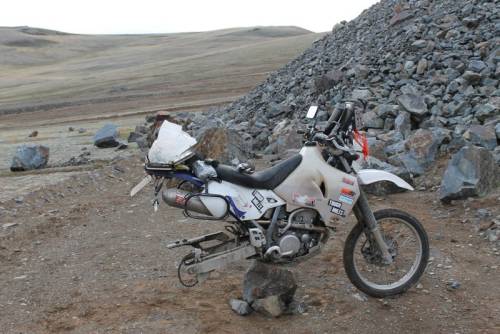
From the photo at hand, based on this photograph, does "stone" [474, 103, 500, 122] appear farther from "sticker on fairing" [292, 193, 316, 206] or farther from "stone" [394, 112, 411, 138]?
"sticker on fairing" [292, 193, 316, 206]

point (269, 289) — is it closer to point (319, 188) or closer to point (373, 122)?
point (319, 188)

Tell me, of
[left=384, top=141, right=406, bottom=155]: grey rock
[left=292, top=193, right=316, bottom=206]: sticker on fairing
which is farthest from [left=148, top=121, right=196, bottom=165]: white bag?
[left=384, top=141, right=406, bottom=155]: grey rock

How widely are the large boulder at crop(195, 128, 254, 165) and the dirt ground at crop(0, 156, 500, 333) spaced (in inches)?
98.5

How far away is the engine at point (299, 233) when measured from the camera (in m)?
4.90

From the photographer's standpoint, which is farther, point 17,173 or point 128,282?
point 17,173

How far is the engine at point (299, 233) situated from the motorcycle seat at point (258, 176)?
1.07 ft

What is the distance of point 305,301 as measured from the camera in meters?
5.30

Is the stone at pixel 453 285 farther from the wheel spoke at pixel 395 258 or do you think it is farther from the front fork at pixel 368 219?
the front fork at pixel 368 219

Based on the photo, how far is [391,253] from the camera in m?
5.37

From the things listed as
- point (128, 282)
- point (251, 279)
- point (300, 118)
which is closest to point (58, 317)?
Answer: point (128, 282)

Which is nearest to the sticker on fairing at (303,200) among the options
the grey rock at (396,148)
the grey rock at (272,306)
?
the grey rock at (272,306)

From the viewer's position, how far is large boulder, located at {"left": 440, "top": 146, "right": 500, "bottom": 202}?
295 inches

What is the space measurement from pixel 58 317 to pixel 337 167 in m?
2.88

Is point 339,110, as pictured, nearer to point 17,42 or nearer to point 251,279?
point 251,279
